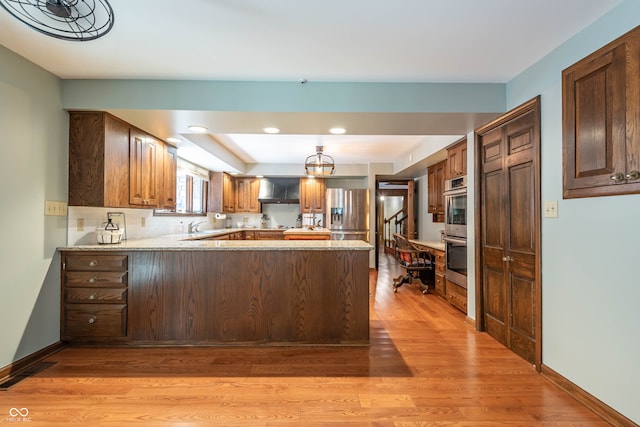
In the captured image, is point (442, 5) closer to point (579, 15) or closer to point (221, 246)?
point (579, 15)

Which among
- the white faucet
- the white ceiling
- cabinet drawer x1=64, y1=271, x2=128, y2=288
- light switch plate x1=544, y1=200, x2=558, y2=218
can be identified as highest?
the white ceiling

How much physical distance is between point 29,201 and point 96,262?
2.24 feet

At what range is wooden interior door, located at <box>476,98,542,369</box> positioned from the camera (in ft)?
7.66

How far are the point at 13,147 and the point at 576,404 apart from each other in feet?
13.6

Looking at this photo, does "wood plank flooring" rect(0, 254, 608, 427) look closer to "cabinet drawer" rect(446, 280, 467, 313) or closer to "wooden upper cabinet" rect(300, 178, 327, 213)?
"cabinet drawer" rect(446, 280, 467, 313)

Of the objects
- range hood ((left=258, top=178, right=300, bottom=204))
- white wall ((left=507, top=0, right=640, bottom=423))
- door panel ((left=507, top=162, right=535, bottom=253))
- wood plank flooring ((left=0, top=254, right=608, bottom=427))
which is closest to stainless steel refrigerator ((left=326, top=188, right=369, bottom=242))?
range hood ((left=258, top=178, right=300, bottom=204))

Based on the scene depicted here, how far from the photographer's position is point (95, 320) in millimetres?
2670

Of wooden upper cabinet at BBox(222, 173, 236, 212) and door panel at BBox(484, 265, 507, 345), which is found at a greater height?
wooden upper cabinet at BBox(222, 173, 236, 212)

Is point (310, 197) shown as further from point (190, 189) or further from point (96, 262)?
point (96, 262)

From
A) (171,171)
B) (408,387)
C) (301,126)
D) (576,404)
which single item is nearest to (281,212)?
(171,171)

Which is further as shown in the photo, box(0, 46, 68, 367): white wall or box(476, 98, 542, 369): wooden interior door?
box(476, 98, 542, 369): wooden interior door

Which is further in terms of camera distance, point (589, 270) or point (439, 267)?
point (439, 267)

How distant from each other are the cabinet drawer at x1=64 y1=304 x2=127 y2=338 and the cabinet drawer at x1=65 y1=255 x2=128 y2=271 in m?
0.33

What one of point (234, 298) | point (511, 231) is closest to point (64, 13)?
point (234, 298)
